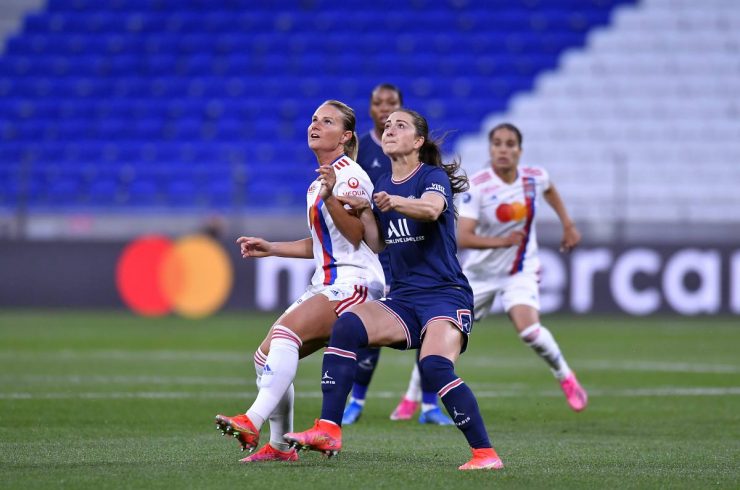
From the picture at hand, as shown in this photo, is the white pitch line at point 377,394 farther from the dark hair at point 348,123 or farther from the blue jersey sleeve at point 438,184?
the blue jersey sleeve at point 438,184

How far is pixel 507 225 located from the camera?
33.5 ft

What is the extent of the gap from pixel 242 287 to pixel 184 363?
732cm

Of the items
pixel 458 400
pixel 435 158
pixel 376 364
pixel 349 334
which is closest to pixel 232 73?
pixel 376 364

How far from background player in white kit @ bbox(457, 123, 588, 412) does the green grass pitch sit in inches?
36.4

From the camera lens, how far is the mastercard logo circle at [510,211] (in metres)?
10.1

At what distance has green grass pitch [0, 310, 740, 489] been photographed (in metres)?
6.16

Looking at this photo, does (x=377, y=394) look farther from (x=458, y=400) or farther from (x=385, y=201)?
(x=385, y=201)

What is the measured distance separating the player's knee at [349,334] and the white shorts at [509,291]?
3.67m

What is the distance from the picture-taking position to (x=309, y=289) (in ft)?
23.0

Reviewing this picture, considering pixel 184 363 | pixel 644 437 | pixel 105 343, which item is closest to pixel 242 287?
pixel 105 343

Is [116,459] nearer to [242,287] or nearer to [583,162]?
[242,287]

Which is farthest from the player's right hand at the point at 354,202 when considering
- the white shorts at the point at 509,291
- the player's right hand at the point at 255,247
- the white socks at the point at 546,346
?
the white shorts at the point at 509,291

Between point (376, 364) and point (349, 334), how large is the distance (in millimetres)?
3331

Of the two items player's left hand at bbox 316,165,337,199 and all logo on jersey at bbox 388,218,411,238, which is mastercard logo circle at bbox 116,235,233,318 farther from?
player's left hand at bbox 316,165,337,199
